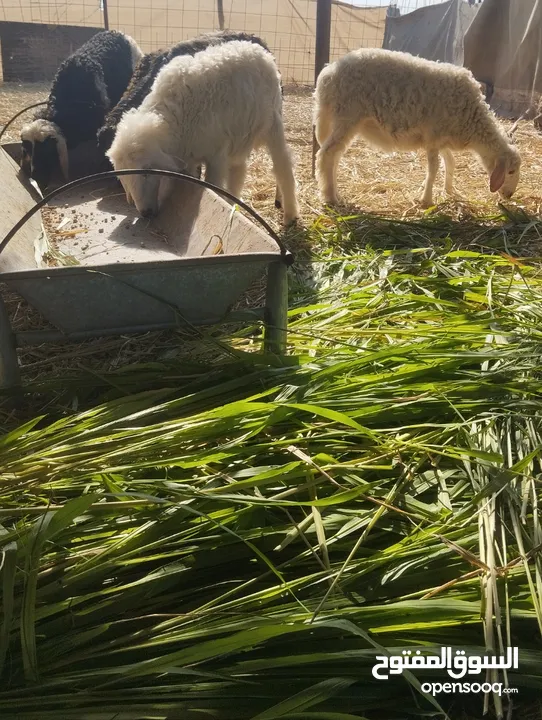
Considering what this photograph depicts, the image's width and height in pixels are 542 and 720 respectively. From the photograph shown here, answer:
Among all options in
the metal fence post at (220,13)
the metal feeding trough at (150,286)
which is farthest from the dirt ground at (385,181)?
the metal fence post at (220,13)

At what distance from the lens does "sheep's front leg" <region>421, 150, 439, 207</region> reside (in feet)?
19.9

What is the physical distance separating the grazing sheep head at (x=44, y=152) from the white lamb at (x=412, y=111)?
2.72 metres

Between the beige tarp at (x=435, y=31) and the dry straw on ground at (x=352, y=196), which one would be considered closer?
the dry straw on ground at (x=352, y=196)

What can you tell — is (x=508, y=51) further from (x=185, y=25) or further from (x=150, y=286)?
(x=150, y=286)

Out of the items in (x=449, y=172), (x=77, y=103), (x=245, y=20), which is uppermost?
(x=245, y=20)

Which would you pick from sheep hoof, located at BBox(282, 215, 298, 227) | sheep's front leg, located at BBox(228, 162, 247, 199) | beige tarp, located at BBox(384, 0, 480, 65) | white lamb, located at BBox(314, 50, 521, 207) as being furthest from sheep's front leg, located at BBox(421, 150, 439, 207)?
beige tarp, located at BBox(384, 0, 480, 65)

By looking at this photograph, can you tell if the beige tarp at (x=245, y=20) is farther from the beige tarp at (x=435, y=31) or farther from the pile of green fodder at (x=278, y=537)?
the pile of green fodder at (x=278, y=537)

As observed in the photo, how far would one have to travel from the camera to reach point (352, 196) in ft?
21.6

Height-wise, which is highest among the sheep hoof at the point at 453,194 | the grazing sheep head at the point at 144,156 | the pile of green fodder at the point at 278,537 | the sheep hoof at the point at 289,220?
the grazing sheep head at the point at 144,156

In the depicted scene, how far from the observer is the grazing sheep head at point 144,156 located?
446cm

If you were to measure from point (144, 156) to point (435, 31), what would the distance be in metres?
14.2

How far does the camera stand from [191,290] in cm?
281

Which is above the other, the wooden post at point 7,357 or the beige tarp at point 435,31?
the beige tarp at point 435,31

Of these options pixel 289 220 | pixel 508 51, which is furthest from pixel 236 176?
pixel 508 51
